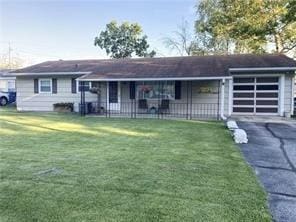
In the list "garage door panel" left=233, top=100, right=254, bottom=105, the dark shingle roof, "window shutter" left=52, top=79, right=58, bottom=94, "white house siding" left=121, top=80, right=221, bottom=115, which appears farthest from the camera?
"window shutter" left=52, top=79, right=58, bottom=94

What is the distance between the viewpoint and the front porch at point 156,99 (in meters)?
16.1

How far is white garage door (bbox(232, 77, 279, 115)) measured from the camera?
15.4 meters

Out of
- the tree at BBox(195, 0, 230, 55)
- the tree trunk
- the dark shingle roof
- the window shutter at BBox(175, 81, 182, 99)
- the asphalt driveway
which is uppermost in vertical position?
the tree at BBox(195, 0, 230, 55)

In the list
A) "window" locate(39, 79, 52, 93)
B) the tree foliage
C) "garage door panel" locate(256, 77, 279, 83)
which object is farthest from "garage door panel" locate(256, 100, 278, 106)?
"window" locate(39, 79, 52, 93)

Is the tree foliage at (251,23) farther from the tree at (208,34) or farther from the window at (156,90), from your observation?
the window at (156,90)

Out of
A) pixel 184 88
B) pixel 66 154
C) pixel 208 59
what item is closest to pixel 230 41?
pixel 208 59

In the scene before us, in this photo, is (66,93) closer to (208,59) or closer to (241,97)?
(208,59)

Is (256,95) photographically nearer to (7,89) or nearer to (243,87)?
(243,87)

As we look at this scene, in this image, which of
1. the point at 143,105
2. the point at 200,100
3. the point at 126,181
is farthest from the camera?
the point at 143,105

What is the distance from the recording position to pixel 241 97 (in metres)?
15.8

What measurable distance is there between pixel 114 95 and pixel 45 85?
4802 millimetres

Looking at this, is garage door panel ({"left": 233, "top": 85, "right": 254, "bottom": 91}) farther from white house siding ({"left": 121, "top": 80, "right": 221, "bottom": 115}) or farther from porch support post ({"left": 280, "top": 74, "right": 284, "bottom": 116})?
porch support post ({"left": 280, "top": 74, "right": 284, "bottom": 116})

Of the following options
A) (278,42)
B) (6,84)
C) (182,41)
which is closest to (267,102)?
(278,42)

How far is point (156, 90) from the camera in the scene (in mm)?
16844
